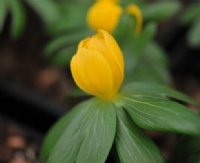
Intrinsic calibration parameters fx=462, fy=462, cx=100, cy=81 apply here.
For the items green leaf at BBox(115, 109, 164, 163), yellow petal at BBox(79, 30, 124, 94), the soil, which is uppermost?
yellow petal at BBox(79, 30, 124, 94)

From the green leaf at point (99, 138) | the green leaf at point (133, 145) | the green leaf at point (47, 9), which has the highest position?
the green leaf at point (47, 9)

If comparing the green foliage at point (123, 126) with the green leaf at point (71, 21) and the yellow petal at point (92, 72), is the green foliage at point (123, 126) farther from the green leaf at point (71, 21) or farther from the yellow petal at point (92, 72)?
the green leaf at point (71, 21)

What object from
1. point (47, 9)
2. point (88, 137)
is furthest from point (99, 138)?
point (47, 9)

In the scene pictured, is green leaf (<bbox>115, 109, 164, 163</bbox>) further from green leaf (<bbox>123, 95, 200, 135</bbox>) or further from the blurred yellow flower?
the blurred yellow flower

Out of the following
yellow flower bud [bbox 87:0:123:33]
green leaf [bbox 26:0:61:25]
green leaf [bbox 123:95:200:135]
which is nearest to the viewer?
green leaf [bbox 123:95:200:135]

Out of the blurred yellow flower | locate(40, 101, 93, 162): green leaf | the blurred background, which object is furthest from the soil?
the blurred yellow flower

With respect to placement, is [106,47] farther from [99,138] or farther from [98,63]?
[99,138]

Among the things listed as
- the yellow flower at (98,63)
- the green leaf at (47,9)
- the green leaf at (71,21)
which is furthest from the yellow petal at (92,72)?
the green leaf at (47,9)
